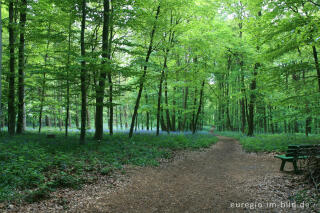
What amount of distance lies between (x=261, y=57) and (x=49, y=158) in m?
11.5

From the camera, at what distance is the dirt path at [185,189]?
4656 millimetres

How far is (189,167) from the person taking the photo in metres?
8.76

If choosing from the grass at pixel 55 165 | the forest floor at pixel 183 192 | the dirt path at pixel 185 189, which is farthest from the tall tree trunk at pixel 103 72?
the dirt path at pixel 185 189

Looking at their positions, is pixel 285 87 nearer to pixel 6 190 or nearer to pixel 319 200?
pixel 319 200

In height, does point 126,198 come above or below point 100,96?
below

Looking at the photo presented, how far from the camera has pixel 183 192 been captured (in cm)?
567

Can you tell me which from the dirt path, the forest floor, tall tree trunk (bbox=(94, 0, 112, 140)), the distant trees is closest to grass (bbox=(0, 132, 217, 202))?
the forest floor

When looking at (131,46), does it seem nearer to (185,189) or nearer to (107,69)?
(107,69)

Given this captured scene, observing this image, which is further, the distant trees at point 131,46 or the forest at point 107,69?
the distant trees at point 131,46

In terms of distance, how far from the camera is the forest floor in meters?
4.50

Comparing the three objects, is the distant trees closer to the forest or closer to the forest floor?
the forest

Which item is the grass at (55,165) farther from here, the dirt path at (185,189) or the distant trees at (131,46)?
the distant trees at (131,46)

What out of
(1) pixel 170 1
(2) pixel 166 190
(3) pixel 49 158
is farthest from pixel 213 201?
(1) pixel 170 1

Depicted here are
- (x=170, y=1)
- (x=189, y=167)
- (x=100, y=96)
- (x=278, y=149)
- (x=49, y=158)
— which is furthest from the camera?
(x=170, y=1)
